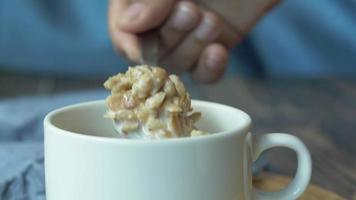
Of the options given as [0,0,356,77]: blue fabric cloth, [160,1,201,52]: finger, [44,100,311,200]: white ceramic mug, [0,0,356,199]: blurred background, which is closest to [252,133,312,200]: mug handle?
[44,100,311,200]: white ceramic mug

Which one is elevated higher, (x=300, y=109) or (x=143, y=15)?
(x=143, y=15)

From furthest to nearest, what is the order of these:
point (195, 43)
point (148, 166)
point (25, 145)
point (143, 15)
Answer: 1. point (195, 43)
2. point (143, 15)
3. point (25, 145)
4. point (148, 166)

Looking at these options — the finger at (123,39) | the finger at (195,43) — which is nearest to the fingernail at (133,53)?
the finger at (123,39)

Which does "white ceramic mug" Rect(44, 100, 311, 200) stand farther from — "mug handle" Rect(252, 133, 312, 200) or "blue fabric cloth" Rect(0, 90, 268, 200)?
"blue fabric cloth" Rect(0, 90, 268, 200)

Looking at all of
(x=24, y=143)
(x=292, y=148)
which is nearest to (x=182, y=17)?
(x=24, y=143)

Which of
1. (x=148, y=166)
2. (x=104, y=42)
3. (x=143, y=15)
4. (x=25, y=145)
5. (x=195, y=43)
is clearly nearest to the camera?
(x=148, y=166)

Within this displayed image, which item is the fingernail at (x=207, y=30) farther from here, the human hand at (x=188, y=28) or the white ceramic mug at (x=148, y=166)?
the white ceramic mug at (x=148, y=166)

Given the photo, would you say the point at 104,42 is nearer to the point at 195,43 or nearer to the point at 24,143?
the point at 195,43
